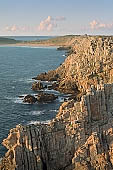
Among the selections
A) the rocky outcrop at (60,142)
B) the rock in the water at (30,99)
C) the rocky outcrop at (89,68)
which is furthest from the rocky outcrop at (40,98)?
the rocky outcrop at (60,142)

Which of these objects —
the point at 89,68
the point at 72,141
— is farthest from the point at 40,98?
the point at 72,141

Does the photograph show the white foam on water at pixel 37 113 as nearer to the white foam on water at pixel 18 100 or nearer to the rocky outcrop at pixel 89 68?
the white foam on water at pixel 18 100

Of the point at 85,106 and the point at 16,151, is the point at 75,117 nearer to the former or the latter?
the point at 85,106

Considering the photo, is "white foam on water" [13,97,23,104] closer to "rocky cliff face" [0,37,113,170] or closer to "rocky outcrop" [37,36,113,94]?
"rocky outcrop" [37,36,113,94]

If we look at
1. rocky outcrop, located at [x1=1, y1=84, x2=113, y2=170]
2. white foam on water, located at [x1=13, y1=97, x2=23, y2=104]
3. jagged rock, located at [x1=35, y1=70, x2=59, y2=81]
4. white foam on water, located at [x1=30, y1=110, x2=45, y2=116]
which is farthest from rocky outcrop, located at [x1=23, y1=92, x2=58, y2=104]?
rocky outcrop, located at [x1=1, y1=84, x2=113, y2=170]

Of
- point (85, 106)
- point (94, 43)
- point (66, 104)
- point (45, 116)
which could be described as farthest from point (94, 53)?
point (85, 106)

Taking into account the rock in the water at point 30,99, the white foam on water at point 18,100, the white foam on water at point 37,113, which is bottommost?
the white foam on water at point 37,113

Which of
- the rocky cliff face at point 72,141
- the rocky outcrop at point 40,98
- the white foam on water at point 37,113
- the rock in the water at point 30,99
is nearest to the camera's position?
the rocky cliff face at point 72,141

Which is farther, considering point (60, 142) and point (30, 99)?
point (30, 99)

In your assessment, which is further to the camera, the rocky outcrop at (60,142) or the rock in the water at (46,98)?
the rock in the water at (46,98)

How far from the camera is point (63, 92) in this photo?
390 ft

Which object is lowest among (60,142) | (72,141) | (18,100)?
(18,100)

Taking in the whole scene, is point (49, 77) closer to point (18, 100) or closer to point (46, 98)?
point (46, 98)

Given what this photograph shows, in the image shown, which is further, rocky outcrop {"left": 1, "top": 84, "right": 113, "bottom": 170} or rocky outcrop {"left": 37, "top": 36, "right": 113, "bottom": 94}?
rocky outcrop {"left": 37, "top": 36, "right": 113, "bottom": 94}
